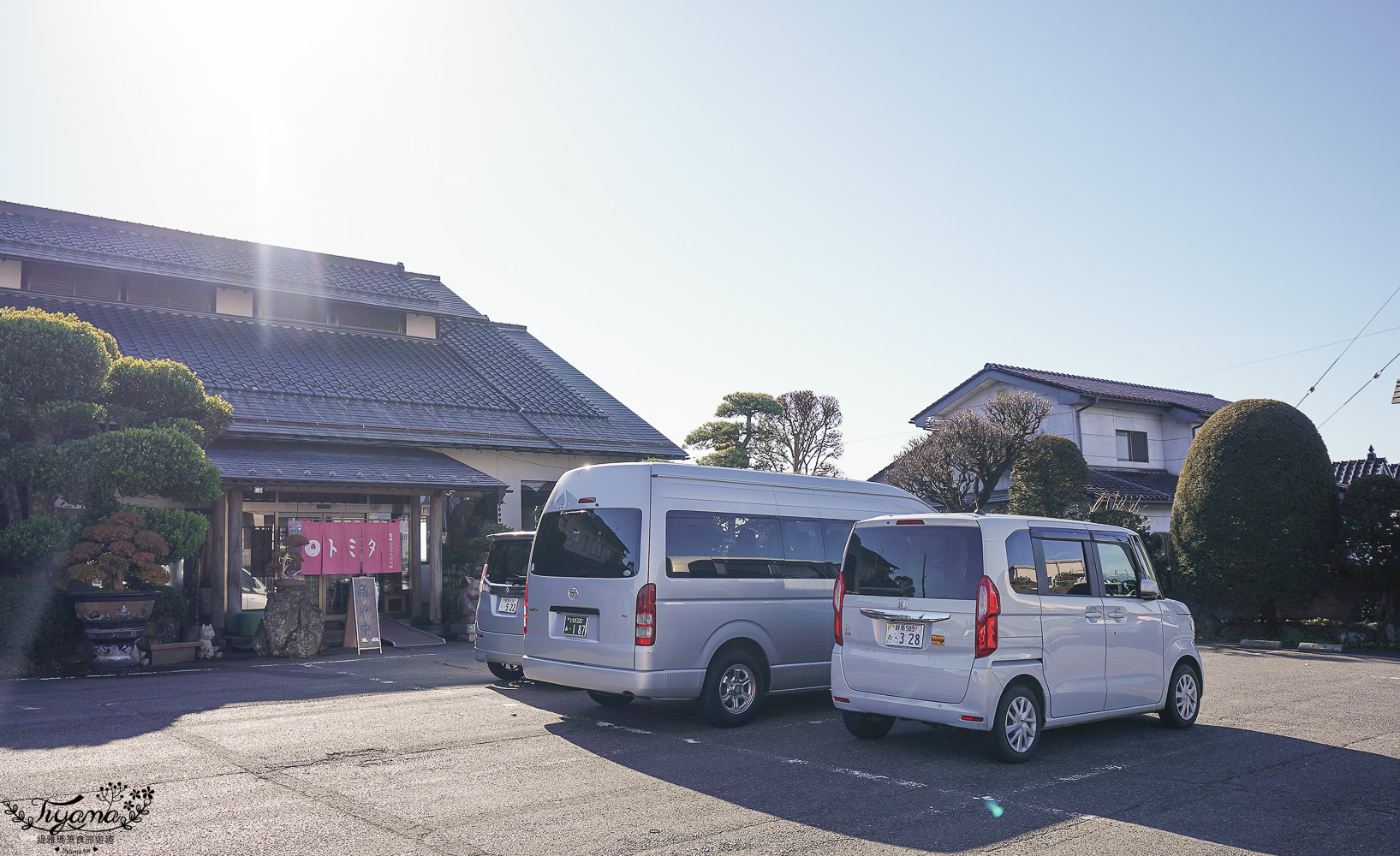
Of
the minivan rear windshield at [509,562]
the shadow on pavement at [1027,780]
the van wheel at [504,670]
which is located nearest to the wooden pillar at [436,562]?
the minivan rear windshield at [509,562]

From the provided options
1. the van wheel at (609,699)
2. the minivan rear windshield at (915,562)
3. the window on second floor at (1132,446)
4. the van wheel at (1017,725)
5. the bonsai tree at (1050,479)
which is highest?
the window on second floor at (1132,446)

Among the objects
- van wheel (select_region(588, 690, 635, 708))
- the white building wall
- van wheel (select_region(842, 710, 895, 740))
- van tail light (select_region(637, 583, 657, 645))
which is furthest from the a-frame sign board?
van wheel (select_region(842, 710, 895, 740))

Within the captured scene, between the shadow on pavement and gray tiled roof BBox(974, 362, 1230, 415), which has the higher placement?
gray tiled roof BBox(974, 362, 1230, 415)

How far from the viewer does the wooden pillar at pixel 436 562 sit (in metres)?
17.5

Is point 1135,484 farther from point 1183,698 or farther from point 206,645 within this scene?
point 206,645

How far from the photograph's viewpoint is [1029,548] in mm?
6977

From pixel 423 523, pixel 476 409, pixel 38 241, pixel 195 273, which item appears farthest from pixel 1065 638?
pixel 38 241

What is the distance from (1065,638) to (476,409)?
15204 millimetres

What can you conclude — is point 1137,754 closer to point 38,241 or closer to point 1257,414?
point 1257,414

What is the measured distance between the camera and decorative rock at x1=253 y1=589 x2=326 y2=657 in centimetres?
1395

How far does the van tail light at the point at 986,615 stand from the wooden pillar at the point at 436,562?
511 inches

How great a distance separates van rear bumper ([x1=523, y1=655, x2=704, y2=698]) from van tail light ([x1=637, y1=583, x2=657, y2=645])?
27 cm

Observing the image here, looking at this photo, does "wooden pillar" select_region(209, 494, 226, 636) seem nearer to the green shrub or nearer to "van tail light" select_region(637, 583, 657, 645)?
the green shrub

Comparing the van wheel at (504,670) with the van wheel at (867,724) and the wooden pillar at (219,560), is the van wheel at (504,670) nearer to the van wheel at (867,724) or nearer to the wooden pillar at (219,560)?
the van wheel at (867,724)
